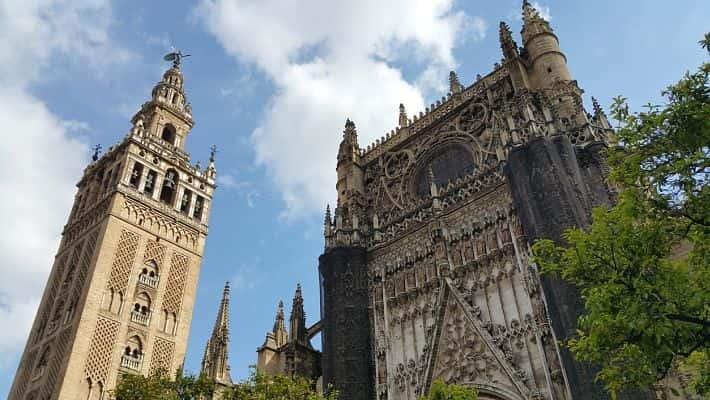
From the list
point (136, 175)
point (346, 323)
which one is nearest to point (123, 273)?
point (136, 175)

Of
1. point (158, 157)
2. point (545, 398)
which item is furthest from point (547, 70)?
point (158, 157)

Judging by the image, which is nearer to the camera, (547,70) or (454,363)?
(454,363)

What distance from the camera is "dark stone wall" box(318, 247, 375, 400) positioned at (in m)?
17.1

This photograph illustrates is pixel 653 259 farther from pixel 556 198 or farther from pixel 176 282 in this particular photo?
pixel 176 282

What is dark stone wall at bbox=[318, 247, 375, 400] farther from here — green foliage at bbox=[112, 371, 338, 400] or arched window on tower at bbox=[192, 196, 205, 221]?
arched window on tower at bbox=[192, 196, 205, 221]

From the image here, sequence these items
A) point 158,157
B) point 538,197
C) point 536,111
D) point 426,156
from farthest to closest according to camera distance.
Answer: point 158,157, point 426,156, point 536,111, point 538,197

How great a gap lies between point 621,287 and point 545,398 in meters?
7.85

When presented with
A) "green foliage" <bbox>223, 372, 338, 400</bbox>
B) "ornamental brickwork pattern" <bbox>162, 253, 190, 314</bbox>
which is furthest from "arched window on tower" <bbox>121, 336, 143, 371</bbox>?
"green foliage" <bbox>223, 372, 338, 400</bbox>

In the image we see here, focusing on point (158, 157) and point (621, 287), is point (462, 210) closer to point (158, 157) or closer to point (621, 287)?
point (621, 287)

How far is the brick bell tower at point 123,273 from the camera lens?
2448 centimetres

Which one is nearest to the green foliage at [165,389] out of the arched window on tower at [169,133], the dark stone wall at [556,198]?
the dark stone wall at [556,198]

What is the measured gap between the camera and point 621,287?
22.3 feet

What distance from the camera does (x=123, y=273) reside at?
27391mm

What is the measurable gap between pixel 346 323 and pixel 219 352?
682cm
